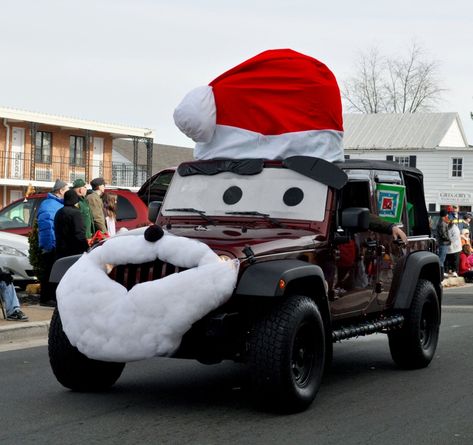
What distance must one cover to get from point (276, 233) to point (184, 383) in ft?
5.75

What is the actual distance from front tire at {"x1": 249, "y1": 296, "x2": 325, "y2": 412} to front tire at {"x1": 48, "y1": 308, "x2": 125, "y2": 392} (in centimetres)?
152

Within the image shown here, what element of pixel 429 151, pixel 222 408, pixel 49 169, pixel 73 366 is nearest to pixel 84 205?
pixel 73 366

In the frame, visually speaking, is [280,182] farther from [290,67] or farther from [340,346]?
[340,346]

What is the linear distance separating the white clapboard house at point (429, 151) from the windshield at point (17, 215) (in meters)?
41.0

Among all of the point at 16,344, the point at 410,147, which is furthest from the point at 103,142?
the point at 16,344

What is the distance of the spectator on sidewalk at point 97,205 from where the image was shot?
625 inches

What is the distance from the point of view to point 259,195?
8641mm

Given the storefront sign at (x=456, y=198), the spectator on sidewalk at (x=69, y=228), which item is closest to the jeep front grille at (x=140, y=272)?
the spectator on sidewalk at (x=69, y=228)

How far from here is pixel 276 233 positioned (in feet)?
26.5

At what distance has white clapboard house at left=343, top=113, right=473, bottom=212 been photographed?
198 ft

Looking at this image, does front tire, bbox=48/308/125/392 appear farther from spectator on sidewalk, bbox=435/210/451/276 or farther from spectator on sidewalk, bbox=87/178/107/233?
spectator on sidewalk, bbox=435/210/451/276

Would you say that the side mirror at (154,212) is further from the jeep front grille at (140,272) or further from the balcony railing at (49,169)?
the balcony railing at (49,169)

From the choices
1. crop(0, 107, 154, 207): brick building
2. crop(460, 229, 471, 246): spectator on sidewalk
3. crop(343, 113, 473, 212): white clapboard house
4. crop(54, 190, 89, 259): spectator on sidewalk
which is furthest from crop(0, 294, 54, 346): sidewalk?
crop(343, 113, 473, 212): white clapboard house

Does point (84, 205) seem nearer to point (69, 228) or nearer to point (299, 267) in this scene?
point (69, 228)
